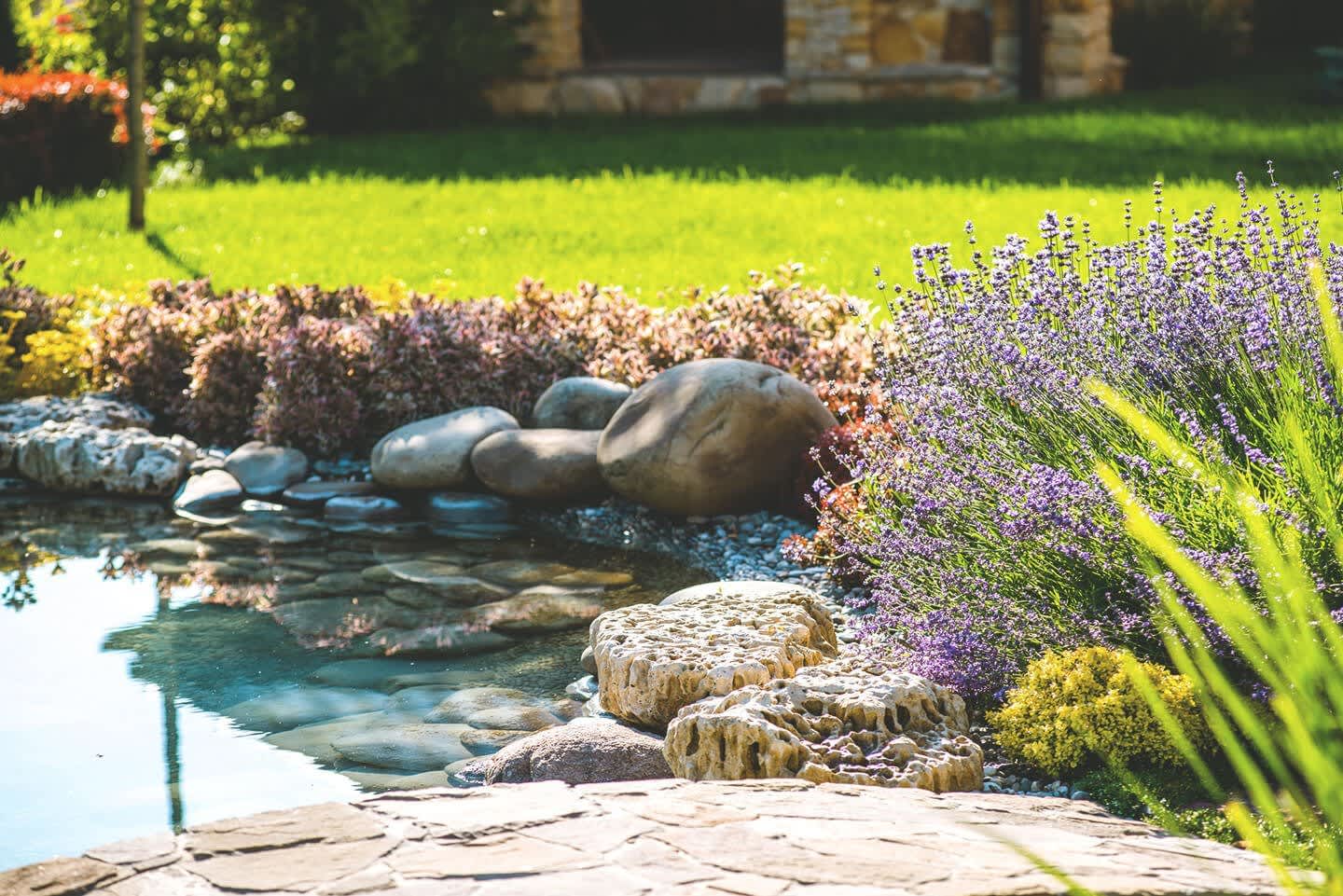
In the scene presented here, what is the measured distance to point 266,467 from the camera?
23.3 feet

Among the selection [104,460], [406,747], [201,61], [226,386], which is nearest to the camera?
[406,747]

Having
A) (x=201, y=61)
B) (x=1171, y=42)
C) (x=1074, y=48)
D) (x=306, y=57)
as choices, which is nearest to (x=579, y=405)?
(x=306, y=57)

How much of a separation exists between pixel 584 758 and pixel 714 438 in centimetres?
230

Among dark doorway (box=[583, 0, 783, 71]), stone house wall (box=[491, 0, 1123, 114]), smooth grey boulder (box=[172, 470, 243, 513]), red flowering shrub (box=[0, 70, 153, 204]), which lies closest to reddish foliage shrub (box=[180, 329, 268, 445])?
smooth grey boulder (box=[172, 470, 243, 513])

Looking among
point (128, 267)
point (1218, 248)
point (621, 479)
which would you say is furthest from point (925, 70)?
point (1218, 248)

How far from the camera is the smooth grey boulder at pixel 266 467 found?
278 inches

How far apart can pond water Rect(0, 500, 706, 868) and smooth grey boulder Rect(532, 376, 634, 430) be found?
75cm

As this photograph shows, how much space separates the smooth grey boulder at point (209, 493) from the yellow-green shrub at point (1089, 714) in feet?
13.7

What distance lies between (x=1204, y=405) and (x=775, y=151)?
9.17m

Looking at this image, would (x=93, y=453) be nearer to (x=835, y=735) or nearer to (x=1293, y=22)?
Answer: (x=835, y=735)

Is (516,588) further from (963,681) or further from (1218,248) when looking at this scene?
(1218,248)

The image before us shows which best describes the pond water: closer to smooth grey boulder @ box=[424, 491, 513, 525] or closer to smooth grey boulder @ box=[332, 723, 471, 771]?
smooth grey boulder @ box=[332, 723, 471, 771]

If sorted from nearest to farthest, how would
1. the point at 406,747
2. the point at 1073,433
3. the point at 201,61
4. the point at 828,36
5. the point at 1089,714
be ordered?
1. the point at 1089,714
2. the point at 1073,433
3. the point at 406,747
4. the point at 201,61
5. the point at 828,36

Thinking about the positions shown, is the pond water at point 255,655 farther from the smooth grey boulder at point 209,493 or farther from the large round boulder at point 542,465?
the large round boulder at point 542,465
